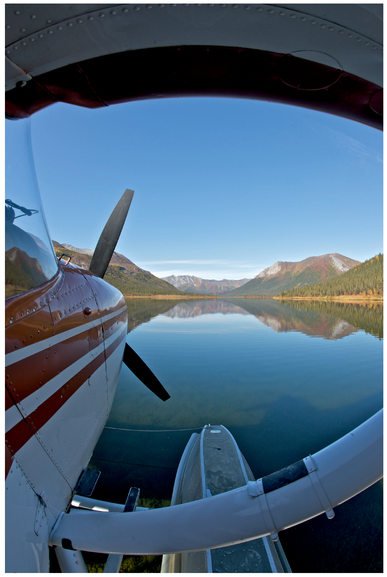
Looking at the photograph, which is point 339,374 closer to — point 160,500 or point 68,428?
point 160,500

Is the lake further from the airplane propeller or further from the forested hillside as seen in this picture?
the forested hillside

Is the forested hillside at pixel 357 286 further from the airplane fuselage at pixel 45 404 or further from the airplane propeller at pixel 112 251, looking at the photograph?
the airplane fuselage at pixel 45 404

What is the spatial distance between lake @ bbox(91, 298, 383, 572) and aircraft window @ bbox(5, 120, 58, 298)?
17.9ft

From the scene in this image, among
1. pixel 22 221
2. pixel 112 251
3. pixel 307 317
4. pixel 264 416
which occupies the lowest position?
pixel 264 416

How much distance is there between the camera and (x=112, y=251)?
5309 mm

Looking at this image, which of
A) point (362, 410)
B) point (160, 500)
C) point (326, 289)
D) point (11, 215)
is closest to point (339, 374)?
point (362, 410)

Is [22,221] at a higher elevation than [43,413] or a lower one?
higher

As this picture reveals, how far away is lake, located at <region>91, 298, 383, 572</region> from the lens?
4.27 m

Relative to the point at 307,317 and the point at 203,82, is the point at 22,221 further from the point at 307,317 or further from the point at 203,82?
the point at 307,317

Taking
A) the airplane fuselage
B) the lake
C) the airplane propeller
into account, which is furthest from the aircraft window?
the lake

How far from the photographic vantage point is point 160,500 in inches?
191

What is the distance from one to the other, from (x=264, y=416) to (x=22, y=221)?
10.0 metres

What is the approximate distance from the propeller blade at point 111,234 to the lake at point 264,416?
4975 millimetres

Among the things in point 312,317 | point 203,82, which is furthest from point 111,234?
point 312,317
